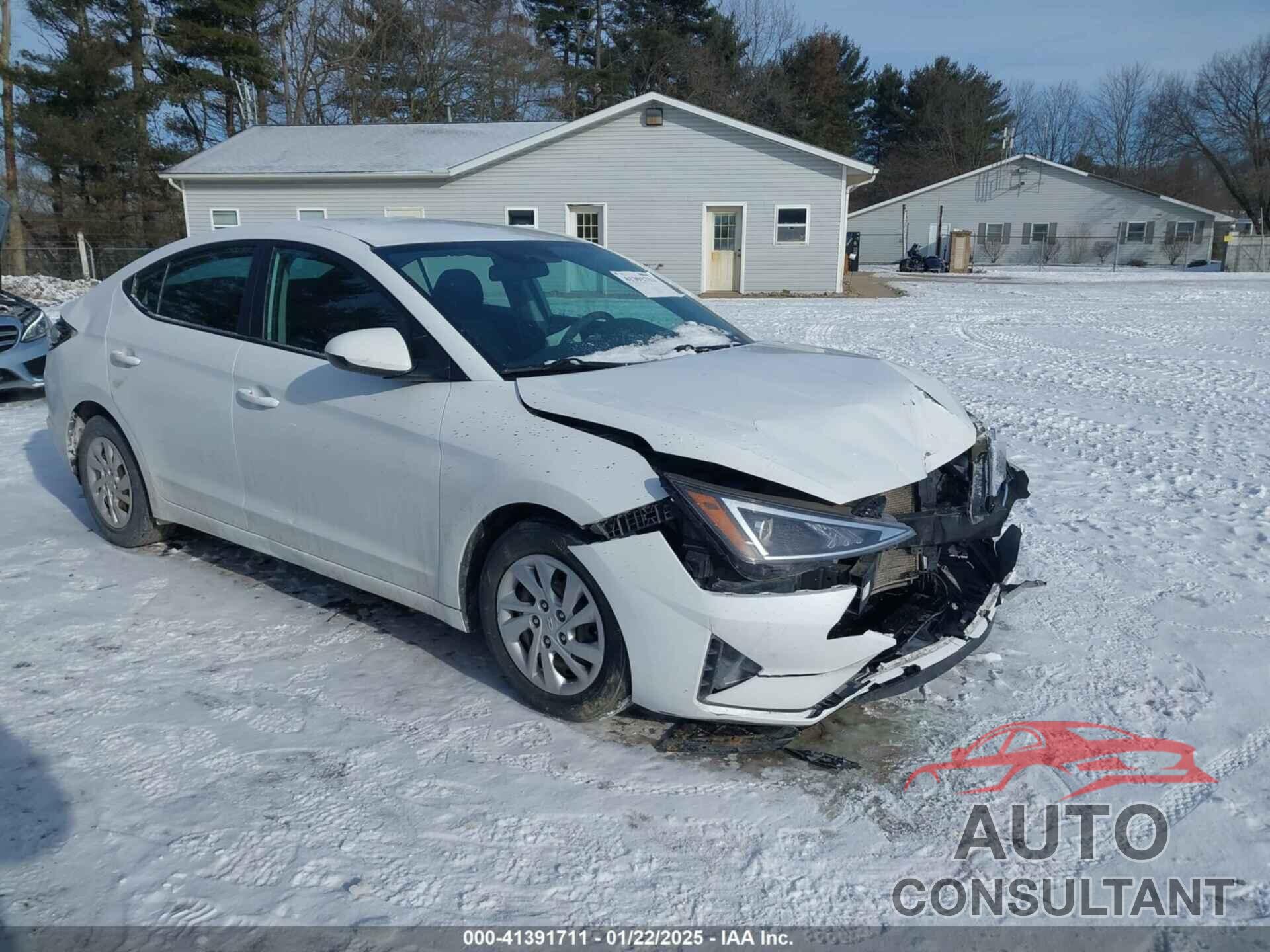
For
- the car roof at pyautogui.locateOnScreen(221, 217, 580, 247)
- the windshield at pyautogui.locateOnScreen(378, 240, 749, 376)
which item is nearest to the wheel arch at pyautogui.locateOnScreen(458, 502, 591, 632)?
the windshield at pyautogui.locateOnScreen(378, 240, 749, 376)

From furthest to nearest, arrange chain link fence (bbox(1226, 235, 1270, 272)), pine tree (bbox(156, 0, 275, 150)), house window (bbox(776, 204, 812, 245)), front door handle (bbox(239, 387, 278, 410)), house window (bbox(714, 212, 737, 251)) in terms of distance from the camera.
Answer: chain link fence (bbox(1226, 235, 1270, 272)) < pine tree (bbox(156, 0, 275, 150)) < house window (bbox(714, 212, 737, 251)) < house window (bbox(776, 204, 812, 245)) < front door handle (bbox(239, 387, 278, 410))

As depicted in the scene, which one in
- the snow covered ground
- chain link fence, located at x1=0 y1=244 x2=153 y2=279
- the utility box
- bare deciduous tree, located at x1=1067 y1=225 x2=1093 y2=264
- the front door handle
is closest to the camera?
the snow covered ground

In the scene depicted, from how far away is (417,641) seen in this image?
13.2 ft

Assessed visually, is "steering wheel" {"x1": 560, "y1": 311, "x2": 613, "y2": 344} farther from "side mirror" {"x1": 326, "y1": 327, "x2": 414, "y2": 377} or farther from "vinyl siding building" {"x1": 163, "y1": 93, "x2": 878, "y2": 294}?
"vinyl siding building" {"x1": 163, "y1": 93, "x2": 878, "y2": 294}

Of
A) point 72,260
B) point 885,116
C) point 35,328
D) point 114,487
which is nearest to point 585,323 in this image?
point 114,487

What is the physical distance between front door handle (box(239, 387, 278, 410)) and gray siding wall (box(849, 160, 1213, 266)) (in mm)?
48303

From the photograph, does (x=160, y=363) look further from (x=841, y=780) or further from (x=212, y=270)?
(x=841, y=780)

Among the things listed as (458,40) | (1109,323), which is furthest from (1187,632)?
(458,40)

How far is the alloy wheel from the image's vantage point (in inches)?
124

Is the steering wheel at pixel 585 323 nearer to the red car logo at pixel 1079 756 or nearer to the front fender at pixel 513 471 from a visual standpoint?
the front fender at pixel 513 471

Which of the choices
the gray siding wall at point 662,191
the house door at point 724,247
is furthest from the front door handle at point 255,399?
the house door at point 724,247

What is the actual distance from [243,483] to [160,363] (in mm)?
832

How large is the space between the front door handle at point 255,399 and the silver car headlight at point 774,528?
196 cm

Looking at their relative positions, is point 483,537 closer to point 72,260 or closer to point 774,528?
point 774,528
